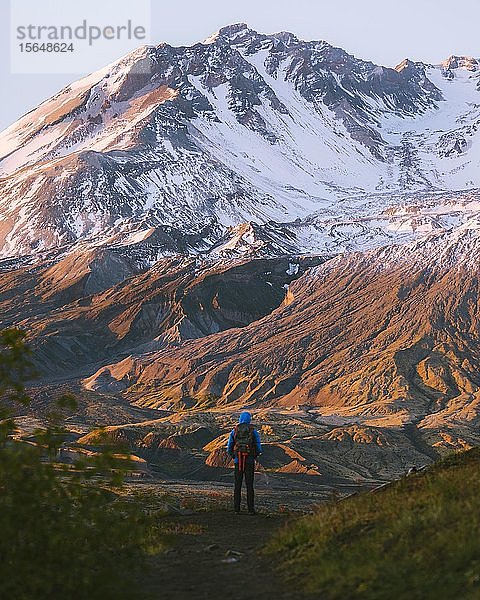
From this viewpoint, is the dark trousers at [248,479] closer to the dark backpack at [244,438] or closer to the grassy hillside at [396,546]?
the dark backpack at [244,438]

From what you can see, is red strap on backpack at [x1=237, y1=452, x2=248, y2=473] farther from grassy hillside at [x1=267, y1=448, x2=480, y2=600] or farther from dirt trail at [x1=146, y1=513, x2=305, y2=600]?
grassy hillside at [x1=267, y1=448, x2=480, y2=600]

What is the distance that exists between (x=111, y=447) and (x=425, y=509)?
3.88 metres

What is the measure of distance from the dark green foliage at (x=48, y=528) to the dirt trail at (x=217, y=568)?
0.66 meters

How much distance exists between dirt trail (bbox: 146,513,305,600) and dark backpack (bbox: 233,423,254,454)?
2607mm

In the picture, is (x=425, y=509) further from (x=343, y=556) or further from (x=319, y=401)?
(x=319, y=401)

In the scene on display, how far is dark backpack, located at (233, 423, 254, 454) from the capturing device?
21938 millimetres

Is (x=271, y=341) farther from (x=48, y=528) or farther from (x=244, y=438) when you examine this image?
(x=48, y=528)

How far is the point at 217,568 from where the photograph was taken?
13.4 metres

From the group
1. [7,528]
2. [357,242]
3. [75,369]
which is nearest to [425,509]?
[7,528]

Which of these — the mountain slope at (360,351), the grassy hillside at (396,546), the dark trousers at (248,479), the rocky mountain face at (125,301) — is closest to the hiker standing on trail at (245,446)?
the dark trousers at (248,479)

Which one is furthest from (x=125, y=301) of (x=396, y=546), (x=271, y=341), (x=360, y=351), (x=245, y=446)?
(x=396, y=546)

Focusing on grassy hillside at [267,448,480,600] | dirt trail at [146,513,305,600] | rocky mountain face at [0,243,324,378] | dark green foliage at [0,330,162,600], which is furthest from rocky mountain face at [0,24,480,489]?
dark green foliage at [0,330,162,600]

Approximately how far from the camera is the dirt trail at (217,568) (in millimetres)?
11500

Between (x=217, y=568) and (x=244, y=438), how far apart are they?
8.59m
